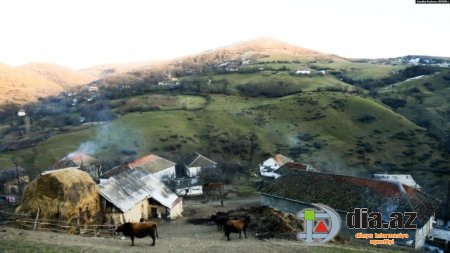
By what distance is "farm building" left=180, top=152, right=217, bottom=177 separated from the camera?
84963 mm

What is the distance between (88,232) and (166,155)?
65.1 metres

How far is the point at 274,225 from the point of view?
115ft

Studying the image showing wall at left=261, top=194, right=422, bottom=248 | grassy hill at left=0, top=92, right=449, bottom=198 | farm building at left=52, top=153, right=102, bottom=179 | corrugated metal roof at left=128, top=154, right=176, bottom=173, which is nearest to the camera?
wall at left=261, top=194, right=422, bottom=248

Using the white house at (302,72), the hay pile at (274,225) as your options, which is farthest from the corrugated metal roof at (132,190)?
the white house at (302,72)

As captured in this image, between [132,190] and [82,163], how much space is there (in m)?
41.4

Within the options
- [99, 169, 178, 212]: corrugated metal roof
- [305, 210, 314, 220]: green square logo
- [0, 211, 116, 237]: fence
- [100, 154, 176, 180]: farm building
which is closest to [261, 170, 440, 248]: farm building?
[305, 210, 314, 220]: green square logo

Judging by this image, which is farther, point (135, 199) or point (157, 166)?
point (157, 166)

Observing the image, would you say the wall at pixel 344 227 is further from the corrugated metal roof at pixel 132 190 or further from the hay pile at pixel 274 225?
the corrugated metal roof at pixel 132 190

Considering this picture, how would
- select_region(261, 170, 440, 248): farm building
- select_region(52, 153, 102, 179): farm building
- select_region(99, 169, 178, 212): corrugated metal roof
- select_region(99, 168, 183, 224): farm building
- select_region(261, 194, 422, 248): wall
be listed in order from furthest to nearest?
select_region(52, 153, 102, 179): farm building, select_region(99, 169, 178, 212): corrugated metal roof, select_region(261, 170, 440, 248): farm building, select_region(99, 168, 183, 224): farm building, select_region(261, 194, 422, 248): wall

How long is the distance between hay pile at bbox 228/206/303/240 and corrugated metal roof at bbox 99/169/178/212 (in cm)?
1339

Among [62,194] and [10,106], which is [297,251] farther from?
[10,106]

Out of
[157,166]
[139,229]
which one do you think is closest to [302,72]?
[157,166]

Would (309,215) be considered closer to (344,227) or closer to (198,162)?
(344,227)

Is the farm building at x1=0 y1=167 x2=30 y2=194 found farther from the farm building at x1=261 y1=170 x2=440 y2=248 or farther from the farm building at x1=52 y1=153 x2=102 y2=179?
the farm building at x1=261 y1=170 x2=440 y2=248
